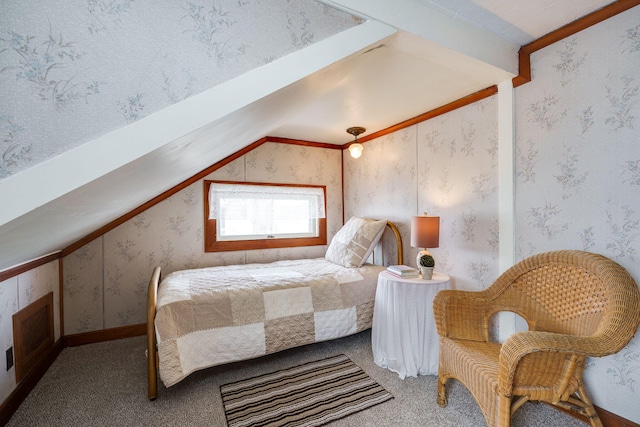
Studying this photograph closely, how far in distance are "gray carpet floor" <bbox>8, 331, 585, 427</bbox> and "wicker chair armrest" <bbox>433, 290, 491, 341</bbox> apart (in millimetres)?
438

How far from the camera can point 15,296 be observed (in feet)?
6.07

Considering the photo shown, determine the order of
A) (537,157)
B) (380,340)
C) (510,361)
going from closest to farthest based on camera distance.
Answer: (510,361) → (537,157) → (380,340)

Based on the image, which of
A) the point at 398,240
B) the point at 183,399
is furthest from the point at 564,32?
the point at 183,399

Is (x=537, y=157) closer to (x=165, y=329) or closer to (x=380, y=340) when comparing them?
(x=380, y=340)

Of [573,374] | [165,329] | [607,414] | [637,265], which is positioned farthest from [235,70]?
[607,414]

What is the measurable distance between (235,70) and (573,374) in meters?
1.94

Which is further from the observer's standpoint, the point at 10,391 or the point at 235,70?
the point at 10,391

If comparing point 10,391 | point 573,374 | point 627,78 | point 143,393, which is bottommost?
point 143,393

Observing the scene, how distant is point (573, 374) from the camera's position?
1281mm

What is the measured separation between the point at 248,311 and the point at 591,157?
241 cm

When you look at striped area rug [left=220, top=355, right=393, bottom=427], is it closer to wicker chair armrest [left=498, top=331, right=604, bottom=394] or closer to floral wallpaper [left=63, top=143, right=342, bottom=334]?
wicker chair armrest [left=498, top=331, right=604, bottom=394]

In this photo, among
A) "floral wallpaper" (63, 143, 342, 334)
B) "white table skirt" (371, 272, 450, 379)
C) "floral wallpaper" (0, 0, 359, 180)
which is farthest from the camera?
"floral wallpaper" (63, 143, 342, 334)

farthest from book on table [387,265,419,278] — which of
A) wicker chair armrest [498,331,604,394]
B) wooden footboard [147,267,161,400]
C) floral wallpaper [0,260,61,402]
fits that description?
floral wallpaper [0,260,61,402]

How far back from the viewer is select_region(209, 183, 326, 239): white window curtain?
3.34 m
